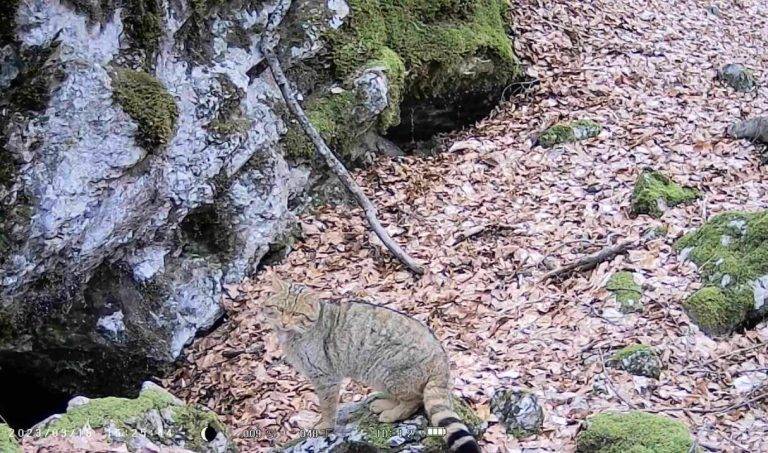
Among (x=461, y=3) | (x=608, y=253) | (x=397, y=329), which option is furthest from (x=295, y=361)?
(x=461, y=3)

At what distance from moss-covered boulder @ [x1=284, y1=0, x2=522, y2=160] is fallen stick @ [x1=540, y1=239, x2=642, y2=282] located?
132 inches

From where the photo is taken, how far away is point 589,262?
27.2 feet

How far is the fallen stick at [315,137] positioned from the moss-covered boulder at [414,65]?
326mm

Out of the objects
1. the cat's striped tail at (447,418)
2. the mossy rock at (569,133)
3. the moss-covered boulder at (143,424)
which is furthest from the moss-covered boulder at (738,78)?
the moss-covered boulder at (143,424)

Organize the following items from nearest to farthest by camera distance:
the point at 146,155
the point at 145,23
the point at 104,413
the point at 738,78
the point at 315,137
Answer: the point at 104,413
the point at 146,155
the point at 145,23
the point at 315,137
the point at 738,78

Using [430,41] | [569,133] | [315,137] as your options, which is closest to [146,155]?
[315,137]

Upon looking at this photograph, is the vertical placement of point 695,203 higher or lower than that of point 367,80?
lower

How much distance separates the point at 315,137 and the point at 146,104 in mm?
2463

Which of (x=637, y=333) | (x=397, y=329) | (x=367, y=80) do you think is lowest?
(x=637, y=333)

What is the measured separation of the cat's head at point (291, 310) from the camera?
5.67 m

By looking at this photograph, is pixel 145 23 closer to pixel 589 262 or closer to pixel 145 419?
pixel 145 419

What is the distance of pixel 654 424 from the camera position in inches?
223

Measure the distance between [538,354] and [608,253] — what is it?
65.6 inches

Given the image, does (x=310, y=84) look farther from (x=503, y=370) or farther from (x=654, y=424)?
(x=654, y=424)
